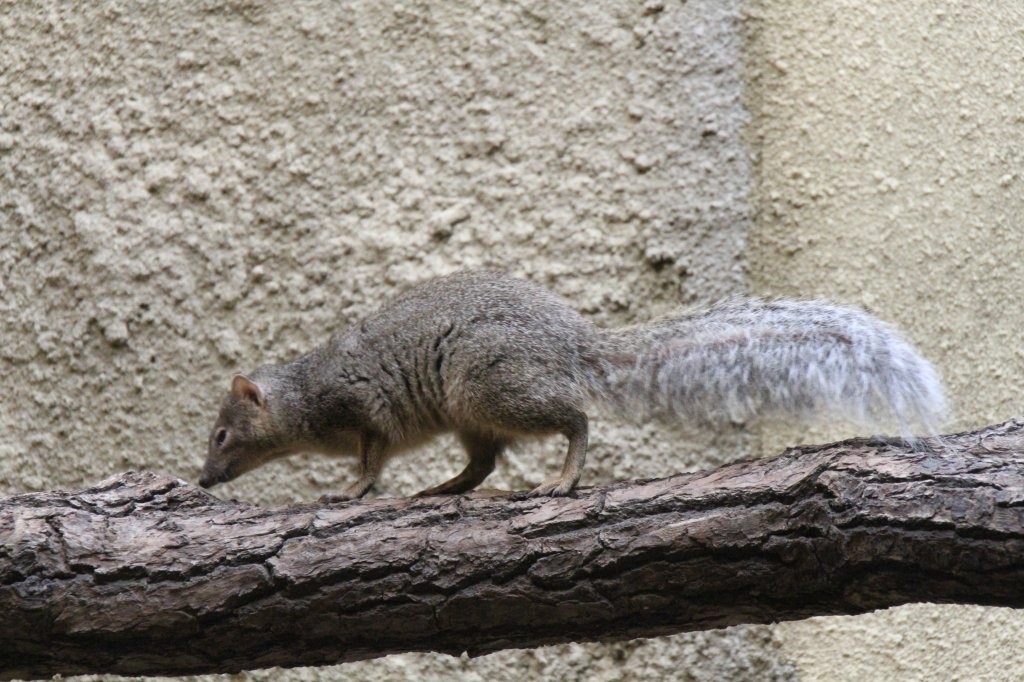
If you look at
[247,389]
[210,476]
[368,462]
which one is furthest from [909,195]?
[210,476]

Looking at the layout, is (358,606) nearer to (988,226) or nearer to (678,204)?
(678,204)

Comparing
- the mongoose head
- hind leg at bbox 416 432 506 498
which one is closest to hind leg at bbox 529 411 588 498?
hind leg at bbox 416 432 506 498

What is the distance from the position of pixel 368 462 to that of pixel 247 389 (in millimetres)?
591

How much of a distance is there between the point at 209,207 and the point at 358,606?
2676mm

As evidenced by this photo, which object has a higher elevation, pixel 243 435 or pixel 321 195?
pixel 321 195

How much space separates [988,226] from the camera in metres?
5.02

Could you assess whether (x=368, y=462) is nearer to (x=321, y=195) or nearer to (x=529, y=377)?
(x=529, y=377)

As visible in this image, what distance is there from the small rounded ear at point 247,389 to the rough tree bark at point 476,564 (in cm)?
115

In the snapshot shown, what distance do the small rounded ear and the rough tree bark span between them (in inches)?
45.3

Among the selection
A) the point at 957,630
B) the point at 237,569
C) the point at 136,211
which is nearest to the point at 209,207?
the point at 136,211

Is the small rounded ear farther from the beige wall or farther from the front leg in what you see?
the beige wall

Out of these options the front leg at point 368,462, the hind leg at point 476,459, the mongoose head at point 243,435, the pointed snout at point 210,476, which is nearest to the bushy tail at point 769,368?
the hind leg at point 476,459

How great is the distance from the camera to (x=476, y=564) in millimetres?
3105

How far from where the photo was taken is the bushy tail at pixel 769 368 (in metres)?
3.22
